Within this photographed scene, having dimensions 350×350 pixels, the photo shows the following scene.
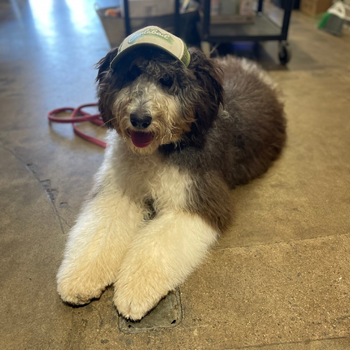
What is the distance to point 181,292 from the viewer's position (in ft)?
4.83

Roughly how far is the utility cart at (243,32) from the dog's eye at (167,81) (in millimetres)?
2204

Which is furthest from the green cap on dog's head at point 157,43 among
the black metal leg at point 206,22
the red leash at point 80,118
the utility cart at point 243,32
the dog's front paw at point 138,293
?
the black metal leg at point 206,22

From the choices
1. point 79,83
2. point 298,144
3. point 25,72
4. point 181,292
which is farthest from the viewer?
point 25,72

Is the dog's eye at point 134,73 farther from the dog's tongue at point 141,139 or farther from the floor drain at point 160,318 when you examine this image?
the floor drain at point 160,318

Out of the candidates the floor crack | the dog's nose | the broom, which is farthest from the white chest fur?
the broom

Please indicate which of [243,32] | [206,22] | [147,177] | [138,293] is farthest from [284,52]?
[138,293]

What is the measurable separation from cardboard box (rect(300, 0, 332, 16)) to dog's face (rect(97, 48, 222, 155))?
4697 mm

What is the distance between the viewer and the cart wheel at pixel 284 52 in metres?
3.68

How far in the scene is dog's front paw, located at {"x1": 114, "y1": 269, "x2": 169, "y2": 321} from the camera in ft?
4.37

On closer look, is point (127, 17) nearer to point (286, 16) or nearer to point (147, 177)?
point (286, 16)

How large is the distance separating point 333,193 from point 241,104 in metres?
0.74

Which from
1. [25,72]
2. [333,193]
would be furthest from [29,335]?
[25,72]

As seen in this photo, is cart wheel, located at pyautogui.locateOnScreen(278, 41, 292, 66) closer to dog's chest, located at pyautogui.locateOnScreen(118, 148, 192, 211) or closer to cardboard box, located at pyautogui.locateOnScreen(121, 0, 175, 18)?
cardboard box, located at pyautogui.locateOnScreen(121, 0, 175, 18)

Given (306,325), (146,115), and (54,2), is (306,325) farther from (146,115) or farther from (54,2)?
(54,2)
